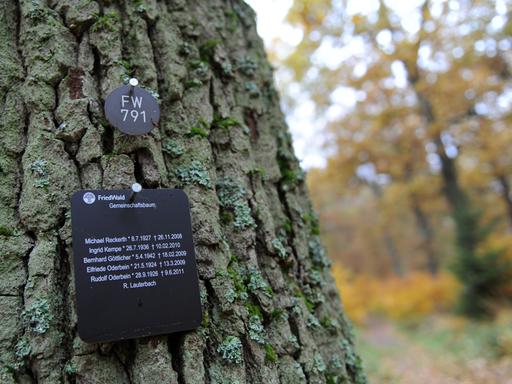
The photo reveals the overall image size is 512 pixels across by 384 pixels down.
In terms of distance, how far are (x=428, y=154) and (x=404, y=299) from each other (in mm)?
4518

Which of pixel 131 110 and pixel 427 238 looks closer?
pixel 131 110

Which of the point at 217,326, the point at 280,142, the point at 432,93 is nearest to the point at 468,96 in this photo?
the point at 432,93

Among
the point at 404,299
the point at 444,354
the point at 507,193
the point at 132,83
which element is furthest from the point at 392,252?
the point at 132,83

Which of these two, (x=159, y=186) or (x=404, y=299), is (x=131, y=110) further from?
(x=404, y=299)

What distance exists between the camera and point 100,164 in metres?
1.33

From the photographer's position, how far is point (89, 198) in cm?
123

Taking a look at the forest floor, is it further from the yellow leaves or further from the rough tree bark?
the rough tree bark

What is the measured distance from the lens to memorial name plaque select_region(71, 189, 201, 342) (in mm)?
1150

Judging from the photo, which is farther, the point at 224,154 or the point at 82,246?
the point at 224,154

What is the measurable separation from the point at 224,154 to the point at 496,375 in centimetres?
555

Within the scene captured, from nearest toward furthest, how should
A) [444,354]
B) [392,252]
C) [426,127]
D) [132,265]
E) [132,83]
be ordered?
1. [132,265]
2. [132,83]
3. [444,354]
4. [426,127]
5. [392,252]

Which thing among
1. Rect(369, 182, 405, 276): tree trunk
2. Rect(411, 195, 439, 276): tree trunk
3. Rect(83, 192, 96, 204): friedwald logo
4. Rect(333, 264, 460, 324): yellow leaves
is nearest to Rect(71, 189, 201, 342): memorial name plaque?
Rect(83, 192, 96, 204): friedwald logo

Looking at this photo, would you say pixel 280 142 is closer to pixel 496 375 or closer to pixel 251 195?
pixel 251 195

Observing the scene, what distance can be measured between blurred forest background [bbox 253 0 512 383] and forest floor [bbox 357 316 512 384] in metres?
0.02
